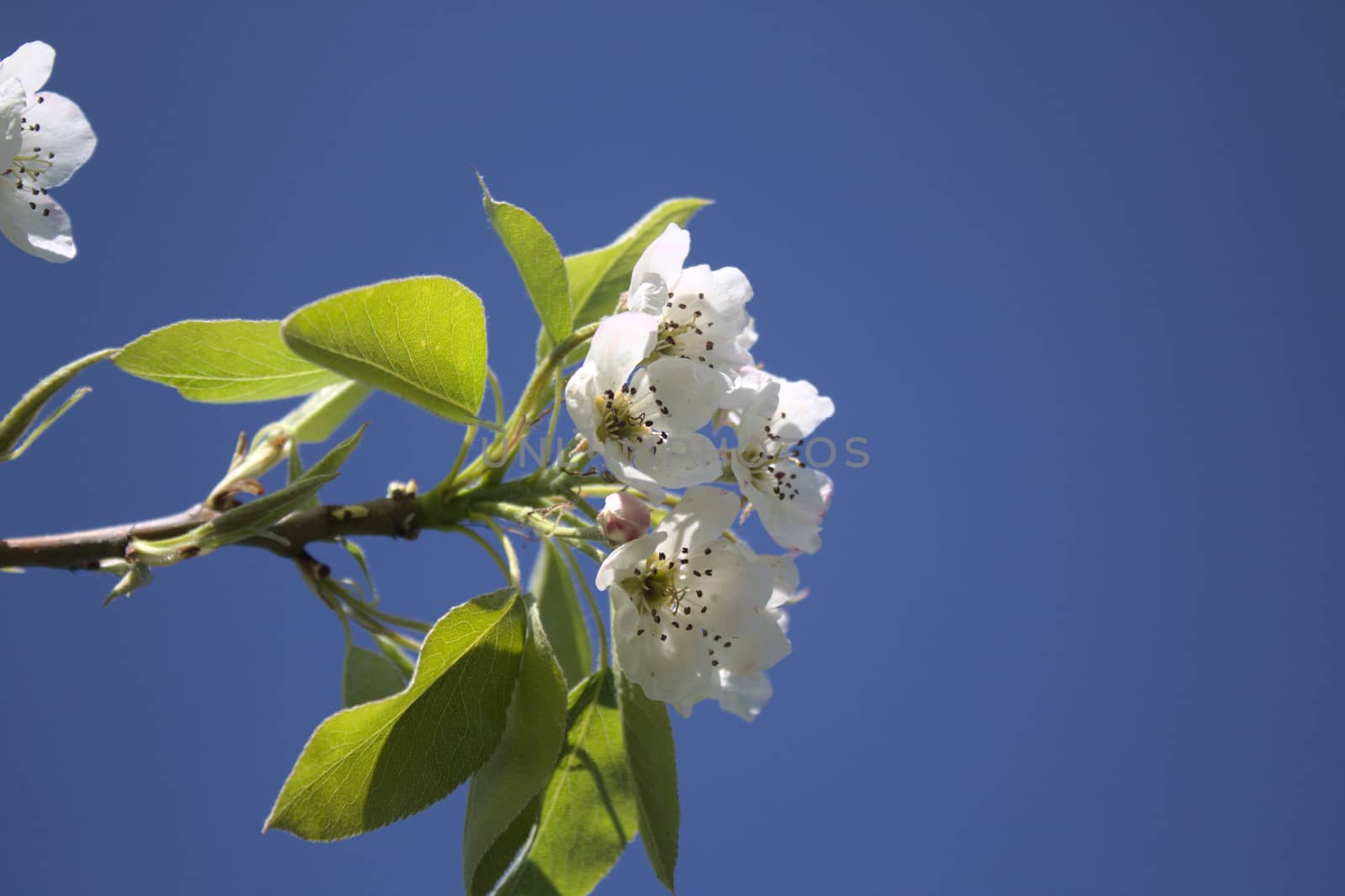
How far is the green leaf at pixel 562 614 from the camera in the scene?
4.46 ft

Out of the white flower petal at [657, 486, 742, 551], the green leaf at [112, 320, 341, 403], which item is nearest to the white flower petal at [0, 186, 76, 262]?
the green leaf at [112, 320, 341, 403]

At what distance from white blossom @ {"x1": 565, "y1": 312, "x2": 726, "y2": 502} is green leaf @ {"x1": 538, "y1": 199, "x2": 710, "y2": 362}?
0.31 m

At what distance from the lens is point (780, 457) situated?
3.60ft

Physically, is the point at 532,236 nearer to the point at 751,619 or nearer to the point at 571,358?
the point at 571,358

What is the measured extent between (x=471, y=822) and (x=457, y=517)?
0.28 metres

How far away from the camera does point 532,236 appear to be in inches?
39.4

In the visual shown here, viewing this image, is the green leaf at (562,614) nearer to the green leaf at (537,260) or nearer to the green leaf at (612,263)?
the green leaf at (612,263)

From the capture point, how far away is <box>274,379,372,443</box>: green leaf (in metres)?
1.33

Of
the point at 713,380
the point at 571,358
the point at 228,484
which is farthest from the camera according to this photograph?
the point at 571,358

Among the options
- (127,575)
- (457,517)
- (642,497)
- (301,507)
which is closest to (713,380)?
(642,497)

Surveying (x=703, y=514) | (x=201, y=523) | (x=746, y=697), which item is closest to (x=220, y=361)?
(x=201, y=523)

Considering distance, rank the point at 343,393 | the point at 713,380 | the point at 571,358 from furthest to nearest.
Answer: the point at 343,393 < the point at 571,358 < the point at 713,380

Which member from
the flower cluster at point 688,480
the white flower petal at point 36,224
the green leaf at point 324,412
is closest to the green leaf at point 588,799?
the flower cluster at point 688,480

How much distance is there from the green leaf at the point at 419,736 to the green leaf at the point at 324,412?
0.48m
